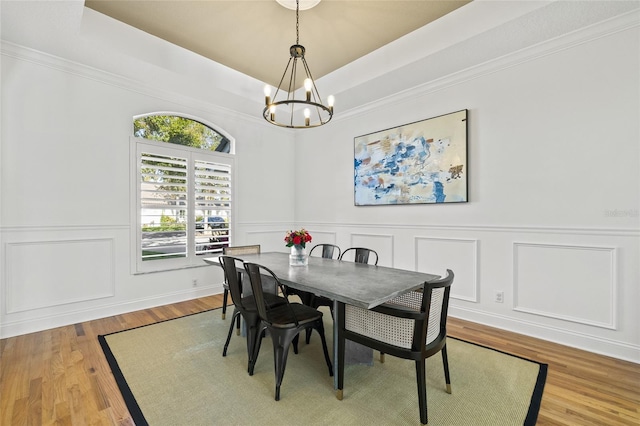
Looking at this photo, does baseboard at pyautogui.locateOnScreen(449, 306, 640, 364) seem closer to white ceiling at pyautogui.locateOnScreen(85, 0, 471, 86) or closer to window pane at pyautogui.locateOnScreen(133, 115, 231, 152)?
white ceiling at pyautogui.locateOnScreen(85, 0, 471, 86)

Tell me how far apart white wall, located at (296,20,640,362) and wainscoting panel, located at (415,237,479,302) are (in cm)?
1

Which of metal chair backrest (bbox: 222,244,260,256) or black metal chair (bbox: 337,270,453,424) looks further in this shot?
metal chair backrest (bbox: 222,244,260,256)

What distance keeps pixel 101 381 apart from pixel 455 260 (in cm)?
357

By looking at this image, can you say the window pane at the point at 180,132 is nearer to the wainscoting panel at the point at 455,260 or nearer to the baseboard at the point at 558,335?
the wainscoting panel at the point at 455,260

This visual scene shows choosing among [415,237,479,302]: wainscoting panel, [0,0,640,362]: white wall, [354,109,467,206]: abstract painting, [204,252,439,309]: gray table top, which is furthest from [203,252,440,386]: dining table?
[354,109,467,206]: abstract painting

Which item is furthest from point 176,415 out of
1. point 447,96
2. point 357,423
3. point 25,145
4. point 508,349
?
point 447,96

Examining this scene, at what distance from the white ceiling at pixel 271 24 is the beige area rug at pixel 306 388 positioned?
3.17 m

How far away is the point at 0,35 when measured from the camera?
2736mm

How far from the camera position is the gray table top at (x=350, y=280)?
177 centimetres

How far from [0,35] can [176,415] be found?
3.70 meters

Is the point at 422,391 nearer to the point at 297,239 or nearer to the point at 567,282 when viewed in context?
the point at 297,239

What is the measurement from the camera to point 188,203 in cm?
414

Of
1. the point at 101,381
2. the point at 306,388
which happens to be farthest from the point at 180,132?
the point at 306,388

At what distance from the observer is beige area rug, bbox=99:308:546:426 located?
5.83ft
